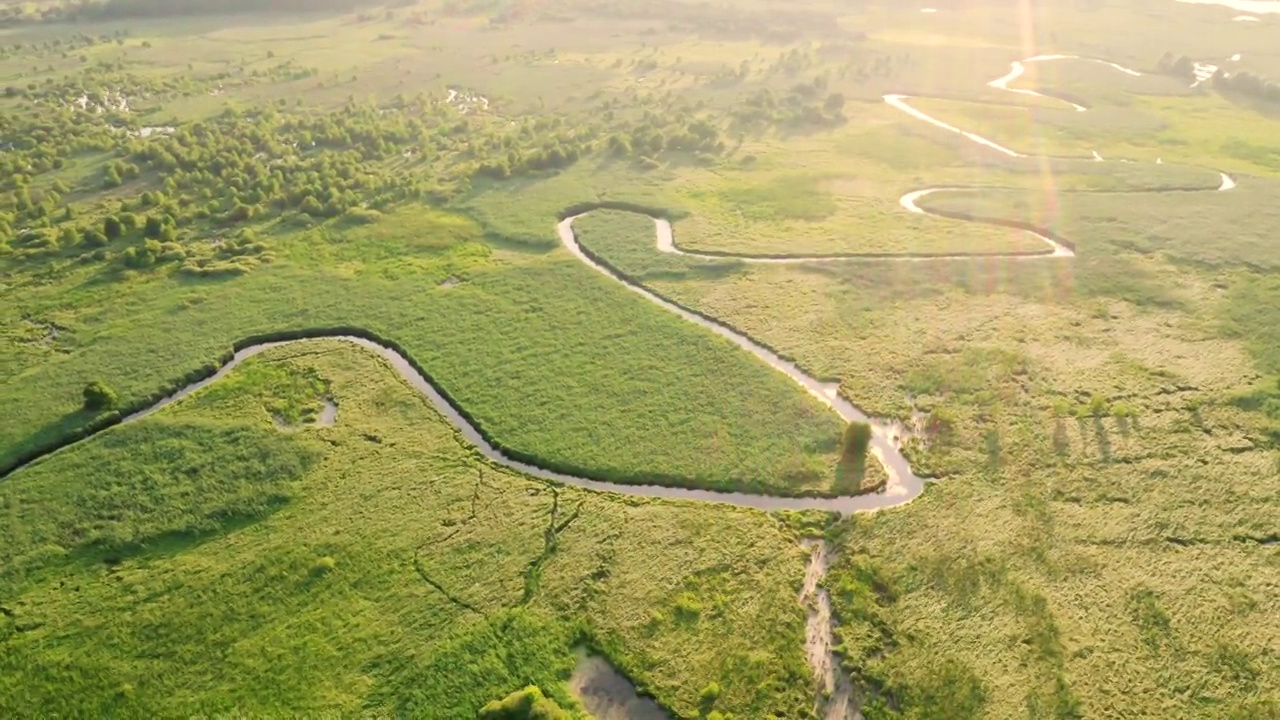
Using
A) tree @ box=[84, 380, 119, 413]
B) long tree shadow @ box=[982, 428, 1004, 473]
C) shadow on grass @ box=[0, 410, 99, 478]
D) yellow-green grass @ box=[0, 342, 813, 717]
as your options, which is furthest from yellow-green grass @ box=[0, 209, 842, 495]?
long tree shadow @ box=[982, 428, 1004, 473]

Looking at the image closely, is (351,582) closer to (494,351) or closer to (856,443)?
(494,351)

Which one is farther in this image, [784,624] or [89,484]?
[89,484]

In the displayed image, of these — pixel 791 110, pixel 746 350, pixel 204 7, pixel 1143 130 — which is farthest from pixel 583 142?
pixel 204 7

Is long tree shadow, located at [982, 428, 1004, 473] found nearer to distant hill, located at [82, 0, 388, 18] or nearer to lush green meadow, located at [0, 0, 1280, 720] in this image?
lush green meadow, located at [0, 0, 1280, 720]

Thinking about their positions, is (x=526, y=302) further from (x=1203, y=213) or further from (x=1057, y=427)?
(x=1203, y=213)

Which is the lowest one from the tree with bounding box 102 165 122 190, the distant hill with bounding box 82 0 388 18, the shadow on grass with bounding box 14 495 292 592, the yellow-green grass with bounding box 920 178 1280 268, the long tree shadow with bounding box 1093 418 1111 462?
the long tree shadow with bounding box 1093 418 1111 462

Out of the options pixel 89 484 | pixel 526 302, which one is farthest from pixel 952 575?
pixel 89 484
